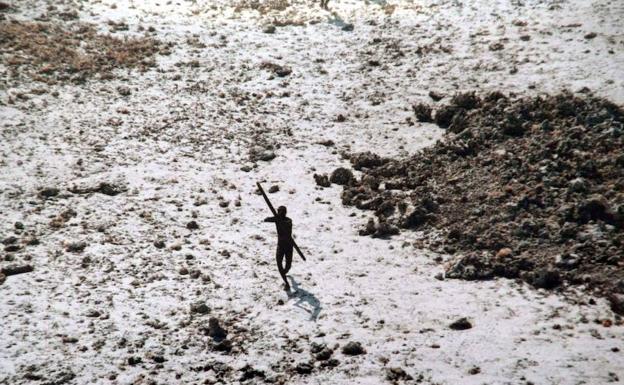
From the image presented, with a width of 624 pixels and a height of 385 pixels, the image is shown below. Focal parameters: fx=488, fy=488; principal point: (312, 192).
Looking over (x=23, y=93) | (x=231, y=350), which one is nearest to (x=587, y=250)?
(x=231, y=350)

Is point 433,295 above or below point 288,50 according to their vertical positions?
below

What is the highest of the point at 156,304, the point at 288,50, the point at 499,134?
the point at 288,50

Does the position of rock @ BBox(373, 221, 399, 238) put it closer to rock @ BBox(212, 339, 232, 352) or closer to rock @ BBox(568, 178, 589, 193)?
rock @ BBox(568, 178, 589, 193)

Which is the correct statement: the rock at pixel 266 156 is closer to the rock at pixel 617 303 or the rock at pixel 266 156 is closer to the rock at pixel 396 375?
the rock at pixel 396 375

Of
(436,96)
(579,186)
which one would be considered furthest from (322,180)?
(579,186)

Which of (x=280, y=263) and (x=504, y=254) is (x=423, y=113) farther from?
(x=280, y=263)

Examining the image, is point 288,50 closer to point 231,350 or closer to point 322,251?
point 322,251

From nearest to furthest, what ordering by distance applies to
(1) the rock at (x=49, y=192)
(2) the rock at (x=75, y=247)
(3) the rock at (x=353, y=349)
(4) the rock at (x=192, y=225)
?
(3) the rock at (x=353, y=349)
(2) the rock at (x=75, y=247)
(4) the rock at (x=192, y=225)
(1) the rock at (x=49, y=192)

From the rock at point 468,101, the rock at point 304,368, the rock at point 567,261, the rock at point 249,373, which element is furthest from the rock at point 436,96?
the rock at point 249,373
